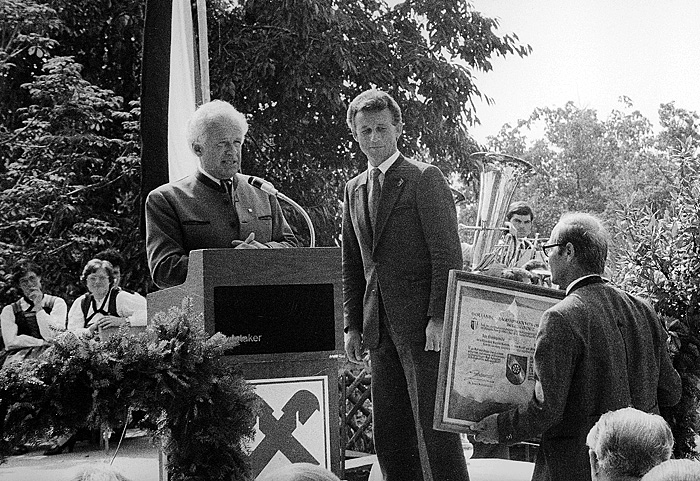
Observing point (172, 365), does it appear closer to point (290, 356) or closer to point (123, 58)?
point (290, 356)

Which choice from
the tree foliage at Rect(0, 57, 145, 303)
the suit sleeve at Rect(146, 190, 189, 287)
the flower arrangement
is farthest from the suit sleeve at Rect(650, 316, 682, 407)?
the tree foliage at Rect(0, 57, 145, 303)

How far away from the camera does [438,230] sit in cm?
368

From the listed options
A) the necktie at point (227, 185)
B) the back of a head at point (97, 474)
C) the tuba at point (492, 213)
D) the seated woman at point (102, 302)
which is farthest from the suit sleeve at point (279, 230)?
the seated woman at point (102, 302)

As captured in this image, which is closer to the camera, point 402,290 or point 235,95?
point 402,290

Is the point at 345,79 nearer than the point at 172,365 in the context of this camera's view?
No

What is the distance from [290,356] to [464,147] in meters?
11.6

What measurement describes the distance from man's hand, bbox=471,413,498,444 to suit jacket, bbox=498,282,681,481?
0.02 metres

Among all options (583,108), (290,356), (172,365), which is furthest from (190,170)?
(583,108)

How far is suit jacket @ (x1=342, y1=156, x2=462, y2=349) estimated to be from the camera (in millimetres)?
3650

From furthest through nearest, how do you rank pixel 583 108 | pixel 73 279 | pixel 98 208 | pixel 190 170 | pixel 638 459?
pixel 583 108
pixel 98 208
pixel 73 279
pixel 190 170
pixel 638 459

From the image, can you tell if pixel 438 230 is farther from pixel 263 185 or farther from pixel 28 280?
pixel 28 280

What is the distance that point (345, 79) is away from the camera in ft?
43.6

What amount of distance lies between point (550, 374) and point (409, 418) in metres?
0.77

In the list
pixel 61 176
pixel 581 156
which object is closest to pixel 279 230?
pixel 61 176
